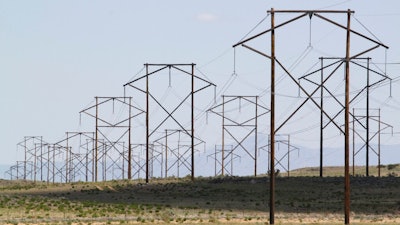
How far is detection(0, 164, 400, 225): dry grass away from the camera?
7988cm

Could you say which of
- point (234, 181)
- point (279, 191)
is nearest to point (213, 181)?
point (234, 181)

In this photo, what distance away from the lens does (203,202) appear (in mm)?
101438

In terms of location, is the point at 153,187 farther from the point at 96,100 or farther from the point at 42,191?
the point at 96,100

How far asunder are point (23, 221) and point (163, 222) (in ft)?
31.7

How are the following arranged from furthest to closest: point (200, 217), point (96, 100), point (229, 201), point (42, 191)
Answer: point (96, 100)
point (42, 191)
point (229, 201)
point (200, 217)

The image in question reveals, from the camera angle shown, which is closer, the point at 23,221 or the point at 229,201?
the point at 23,221

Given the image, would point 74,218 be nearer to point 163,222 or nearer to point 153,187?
point 163,222

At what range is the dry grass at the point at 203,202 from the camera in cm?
7988

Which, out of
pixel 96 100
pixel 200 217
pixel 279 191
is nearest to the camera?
pixel 200 217

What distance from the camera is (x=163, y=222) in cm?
7525

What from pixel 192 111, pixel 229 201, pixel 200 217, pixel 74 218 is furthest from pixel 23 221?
pixel 192 111

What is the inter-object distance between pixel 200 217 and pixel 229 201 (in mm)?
23103

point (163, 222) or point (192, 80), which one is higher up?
point (192, 80)

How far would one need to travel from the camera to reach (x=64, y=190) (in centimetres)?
11856
